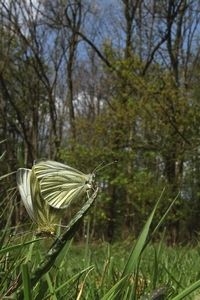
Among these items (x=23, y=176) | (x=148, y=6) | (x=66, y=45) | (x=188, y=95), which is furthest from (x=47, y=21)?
(x=23, y=176)

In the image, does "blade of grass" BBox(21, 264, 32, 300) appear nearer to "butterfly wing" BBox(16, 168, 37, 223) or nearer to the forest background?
"butterfly wing" BBox(16, 168, 37, 223)

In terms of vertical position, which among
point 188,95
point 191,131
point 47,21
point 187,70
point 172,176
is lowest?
point 172,176

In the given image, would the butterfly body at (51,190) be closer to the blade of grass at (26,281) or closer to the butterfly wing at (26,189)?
the butterfly wing at (26,189)

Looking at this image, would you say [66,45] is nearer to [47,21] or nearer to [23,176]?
[47,21]

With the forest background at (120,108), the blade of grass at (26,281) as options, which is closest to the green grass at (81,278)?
the blade of grass at (26,281)

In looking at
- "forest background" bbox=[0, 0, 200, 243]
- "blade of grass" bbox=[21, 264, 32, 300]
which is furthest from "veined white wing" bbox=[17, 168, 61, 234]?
"forest background" bbox=[0, 0, 200, 243]
